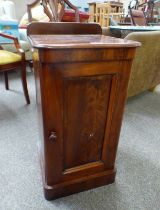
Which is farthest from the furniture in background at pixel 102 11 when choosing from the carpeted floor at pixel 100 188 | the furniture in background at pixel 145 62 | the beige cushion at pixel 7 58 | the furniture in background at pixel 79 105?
the furniture in background at pixel 79 105

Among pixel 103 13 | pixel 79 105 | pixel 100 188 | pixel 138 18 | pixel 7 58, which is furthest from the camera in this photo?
pixel 103 13

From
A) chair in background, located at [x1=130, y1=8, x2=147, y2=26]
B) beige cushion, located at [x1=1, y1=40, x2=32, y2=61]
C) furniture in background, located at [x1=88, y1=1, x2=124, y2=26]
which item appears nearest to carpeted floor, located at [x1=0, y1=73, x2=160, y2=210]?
beige cushion, located at [x1=1, y1=40, x2=32, y2=61]

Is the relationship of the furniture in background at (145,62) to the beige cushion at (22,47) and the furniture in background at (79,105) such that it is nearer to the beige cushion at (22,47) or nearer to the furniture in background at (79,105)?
the furniture in background at (79,105)

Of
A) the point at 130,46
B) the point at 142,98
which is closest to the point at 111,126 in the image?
the point at 130,46

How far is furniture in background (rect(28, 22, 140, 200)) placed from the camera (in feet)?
2.14

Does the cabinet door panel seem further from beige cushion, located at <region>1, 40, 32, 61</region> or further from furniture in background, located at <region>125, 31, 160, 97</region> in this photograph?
beige cushion, located at <region>1, 40, 32, 61</region>

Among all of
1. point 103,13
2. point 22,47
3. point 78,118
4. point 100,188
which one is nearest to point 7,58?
point 22,47

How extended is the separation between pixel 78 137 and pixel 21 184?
47cm

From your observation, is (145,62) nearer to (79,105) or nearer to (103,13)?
(79,105)

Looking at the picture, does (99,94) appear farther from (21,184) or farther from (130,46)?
(21,184)

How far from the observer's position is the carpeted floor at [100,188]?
0.93m

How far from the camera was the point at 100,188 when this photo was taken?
1.01 metres

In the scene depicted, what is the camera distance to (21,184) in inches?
40.2

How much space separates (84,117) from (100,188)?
0.47m
